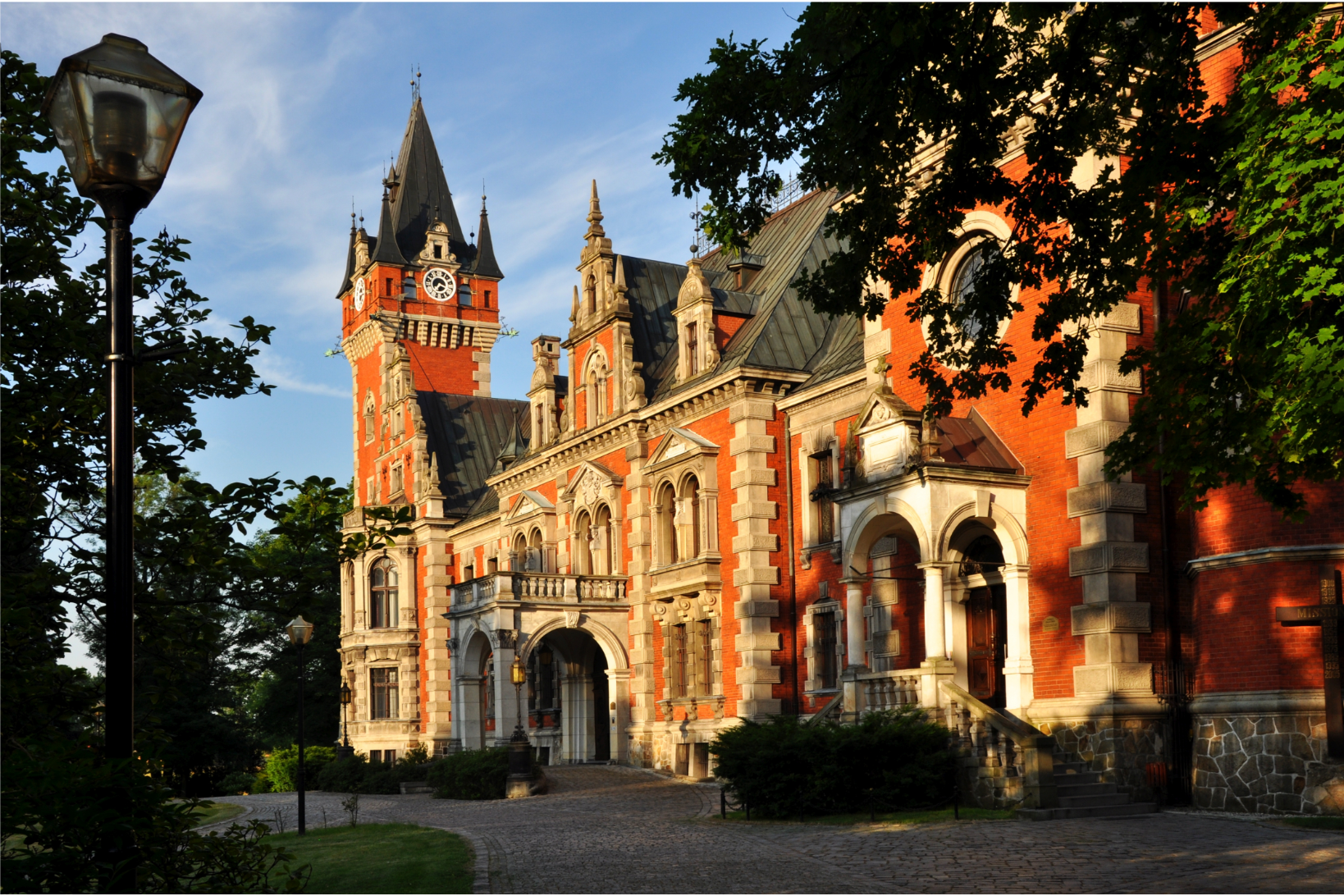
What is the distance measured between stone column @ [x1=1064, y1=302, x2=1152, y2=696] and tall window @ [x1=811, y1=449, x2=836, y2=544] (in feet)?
28.1

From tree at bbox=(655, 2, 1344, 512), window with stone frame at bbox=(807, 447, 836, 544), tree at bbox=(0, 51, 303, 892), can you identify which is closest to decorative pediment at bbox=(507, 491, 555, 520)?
window with stone frame at bbox=(807, 447, 836, 544)

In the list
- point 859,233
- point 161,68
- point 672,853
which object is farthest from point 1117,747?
point 161,68

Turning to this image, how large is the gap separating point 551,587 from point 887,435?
15892 millimetres

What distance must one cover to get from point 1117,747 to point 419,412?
37418 millimetres

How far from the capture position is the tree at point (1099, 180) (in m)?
10.9

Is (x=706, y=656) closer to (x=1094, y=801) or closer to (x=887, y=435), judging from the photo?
(x=887, y=435)

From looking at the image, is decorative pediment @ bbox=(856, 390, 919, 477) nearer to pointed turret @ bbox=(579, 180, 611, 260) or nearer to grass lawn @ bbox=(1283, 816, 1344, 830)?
grass lawn @ bbox=(1283, 816, 1344, 830)

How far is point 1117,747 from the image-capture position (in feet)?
65.3

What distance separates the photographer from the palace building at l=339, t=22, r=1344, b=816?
19.4m

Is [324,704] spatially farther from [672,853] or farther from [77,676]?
[77,676]

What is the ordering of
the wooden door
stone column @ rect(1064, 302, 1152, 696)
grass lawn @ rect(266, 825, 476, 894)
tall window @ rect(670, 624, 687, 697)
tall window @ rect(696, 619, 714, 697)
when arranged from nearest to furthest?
grass lawn @ rect(266, 825, 476, 894)
stone column @ rect(1064, 302, 1152, 696)
the wooden door
tall window @ rect(696, 619, 714, 697)
tall window @ rect(670, 624, 687, 697)

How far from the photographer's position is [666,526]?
3512 centimetres

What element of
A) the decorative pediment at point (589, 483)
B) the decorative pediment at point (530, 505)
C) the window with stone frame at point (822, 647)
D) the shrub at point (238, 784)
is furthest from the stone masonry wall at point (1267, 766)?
the shrub at point (238, 784)

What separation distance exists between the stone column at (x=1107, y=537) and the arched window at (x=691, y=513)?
45.0ft
